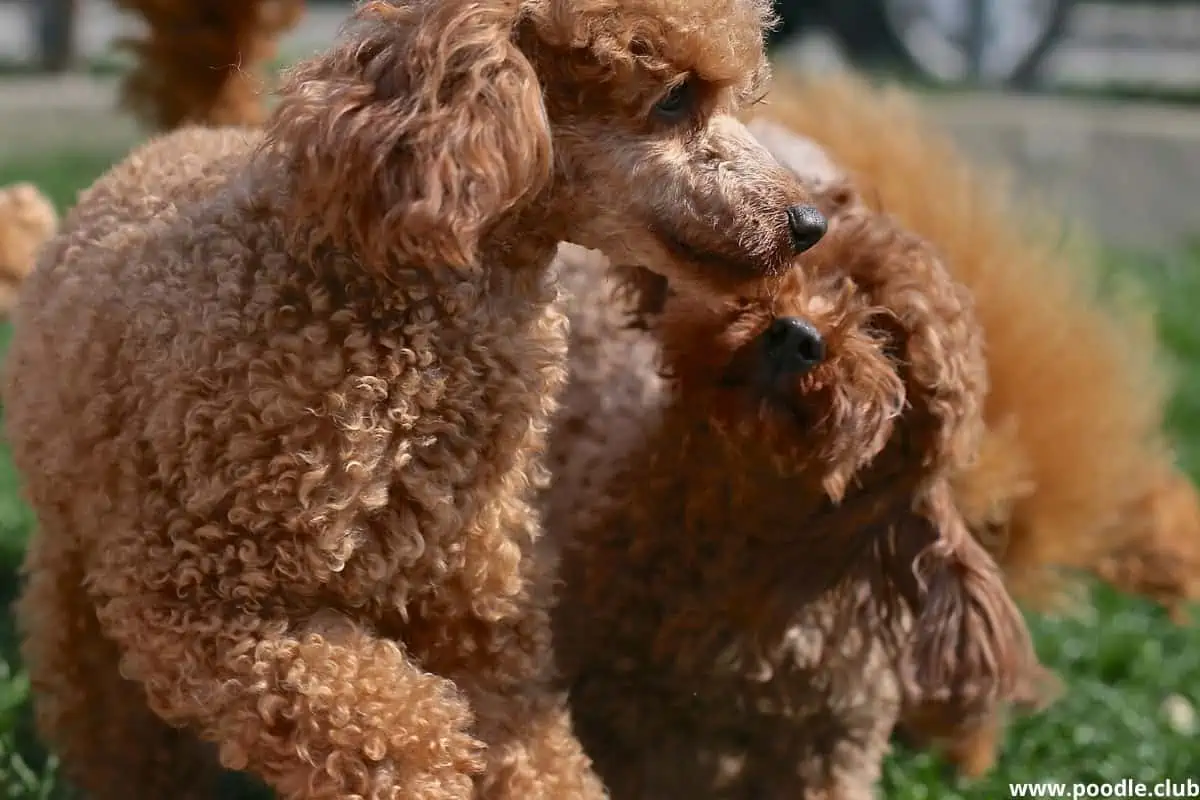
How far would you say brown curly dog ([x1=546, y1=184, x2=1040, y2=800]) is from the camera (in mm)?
3123

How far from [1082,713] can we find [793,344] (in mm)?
1763

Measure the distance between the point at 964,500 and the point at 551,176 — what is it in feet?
5.71

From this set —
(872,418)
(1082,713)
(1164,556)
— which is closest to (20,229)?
(872,418)

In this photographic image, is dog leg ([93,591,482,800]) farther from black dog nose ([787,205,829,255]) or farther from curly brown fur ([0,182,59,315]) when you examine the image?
curly brown fur ([0,182,59,315])

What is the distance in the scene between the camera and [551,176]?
7.91ft

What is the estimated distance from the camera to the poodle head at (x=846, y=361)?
2.94 metres

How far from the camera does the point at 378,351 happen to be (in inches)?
96.2


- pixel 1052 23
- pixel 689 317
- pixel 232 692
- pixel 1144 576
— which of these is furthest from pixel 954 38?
pixel 232 692

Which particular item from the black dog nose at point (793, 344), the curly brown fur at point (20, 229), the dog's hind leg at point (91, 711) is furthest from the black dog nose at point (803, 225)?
the curly brown fur at point (20, 229)

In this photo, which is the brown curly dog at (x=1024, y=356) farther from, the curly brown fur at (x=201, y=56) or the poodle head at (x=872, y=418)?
the curly brown fur at (x=201, y=56)

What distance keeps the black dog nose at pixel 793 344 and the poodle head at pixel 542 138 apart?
0.43 m

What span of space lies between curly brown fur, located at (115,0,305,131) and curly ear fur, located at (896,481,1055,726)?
1663 millimetres

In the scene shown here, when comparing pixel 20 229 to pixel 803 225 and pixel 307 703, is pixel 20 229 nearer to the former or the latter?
pixel 307 703

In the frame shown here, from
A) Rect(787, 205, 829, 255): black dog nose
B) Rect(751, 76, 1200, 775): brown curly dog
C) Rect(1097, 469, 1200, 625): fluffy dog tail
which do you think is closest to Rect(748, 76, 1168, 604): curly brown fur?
Rect(751, 76, 1200, 775): brown curly dog
